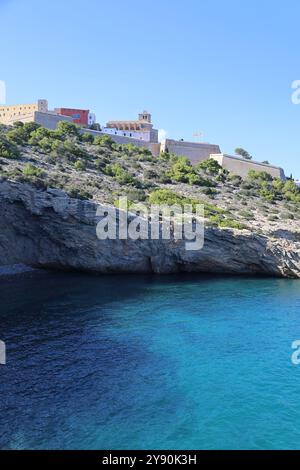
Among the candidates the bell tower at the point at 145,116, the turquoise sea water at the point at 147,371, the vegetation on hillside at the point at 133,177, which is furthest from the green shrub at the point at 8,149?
the bell tower at the point at 145,116

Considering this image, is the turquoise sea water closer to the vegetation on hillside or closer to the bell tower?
the vegetation on hillside

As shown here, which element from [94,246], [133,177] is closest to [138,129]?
[133,177]

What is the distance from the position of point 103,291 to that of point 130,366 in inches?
564

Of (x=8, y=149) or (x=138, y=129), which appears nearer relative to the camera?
(x=8, y=149)

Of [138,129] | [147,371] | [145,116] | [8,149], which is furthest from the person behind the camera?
[145,116]

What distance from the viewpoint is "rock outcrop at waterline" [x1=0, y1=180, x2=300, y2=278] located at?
117 ft

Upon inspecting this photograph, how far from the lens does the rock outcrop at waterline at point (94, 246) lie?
117 feet

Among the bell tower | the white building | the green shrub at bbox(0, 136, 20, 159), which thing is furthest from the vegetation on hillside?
the bell tower

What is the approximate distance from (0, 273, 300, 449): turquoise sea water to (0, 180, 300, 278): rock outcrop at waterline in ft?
21.4

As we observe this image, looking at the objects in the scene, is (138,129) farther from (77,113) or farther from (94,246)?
(94,246)

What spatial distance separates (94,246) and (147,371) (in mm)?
20019

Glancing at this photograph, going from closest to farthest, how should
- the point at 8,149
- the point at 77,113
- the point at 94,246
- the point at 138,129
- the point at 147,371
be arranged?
the point at 147,371, the point at 94,246, the point at 8,149, the point at 77,113, the point at 138,129

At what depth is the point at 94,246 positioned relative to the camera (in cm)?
3631
